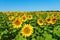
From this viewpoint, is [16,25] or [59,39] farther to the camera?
[16,25]

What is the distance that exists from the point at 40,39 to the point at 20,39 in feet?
1.09

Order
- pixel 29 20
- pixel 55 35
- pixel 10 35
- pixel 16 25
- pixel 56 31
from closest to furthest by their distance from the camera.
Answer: pixel 56 31 < pixel 55 35 < pixel 16 25 < pixel 10 35 < pixel 29 20

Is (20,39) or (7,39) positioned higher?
(20,39)

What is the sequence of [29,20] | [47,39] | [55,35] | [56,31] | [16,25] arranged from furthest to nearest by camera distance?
1. [29,20]
2. [16,25]
3. [55,35]
4. [56,31]
5. [47,39]

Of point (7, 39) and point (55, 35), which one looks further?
point (7, 39)

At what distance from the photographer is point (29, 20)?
7508 mm

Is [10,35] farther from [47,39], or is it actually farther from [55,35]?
[47,39]

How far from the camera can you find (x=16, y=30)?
203 inches

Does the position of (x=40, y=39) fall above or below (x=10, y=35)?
above

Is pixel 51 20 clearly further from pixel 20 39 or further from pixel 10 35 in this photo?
pixel 20 39

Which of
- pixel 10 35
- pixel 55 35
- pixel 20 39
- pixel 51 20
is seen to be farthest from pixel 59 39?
pixel 10 35

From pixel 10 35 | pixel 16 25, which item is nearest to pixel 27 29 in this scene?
pixel 16 25

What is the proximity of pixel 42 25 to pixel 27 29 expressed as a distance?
1346mm

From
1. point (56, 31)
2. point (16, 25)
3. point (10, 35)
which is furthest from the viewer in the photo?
point (10, 35)
